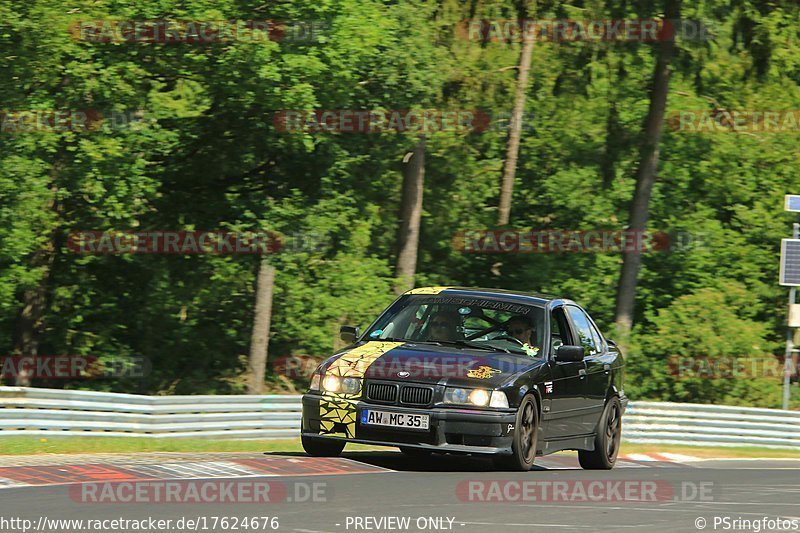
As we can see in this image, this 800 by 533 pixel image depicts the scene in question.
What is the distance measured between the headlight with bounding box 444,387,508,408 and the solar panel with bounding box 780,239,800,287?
51.4ft

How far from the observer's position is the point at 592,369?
13.6m

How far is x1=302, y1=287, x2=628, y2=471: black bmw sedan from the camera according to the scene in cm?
1136

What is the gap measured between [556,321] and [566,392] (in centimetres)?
85

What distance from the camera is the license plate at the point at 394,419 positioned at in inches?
445

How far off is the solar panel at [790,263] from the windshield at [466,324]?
14.0 meters

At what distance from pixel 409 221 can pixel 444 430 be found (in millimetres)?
23220

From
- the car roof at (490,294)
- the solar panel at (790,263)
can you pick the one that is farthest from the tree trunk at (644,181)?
the car roof at (490,294)

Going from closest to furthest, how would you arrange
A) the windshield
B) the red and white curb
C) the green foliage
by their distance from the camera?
the red and white curb < the windshield < the green foliage

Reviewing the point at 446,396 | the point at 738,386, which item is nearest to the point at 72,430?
the point at 446,396

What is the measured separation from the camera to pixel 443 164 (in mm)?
38438

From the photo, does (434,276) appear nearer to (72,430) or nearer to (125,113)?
(125,113)

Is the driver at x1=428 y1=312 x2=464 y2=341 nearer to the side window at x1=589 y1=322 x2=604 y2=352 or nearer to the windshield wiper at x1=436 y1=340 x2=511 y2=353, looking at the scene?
the windshield wiper at x1=436 y1=340 x2=511 y2=353

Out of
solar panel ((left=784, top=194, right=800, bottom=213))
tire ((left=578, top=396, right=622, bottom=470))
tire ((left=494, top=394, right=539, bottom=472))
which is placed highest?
solar panel ((left=784, top=194, right=800, bottom=213))

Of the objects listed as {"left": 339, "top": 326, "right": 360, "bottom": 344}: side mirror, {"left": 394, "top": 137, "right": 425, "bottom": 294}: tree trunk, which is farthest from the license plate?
{"left": 394, "top": 137, "right": 425, "bottom": 294}: tree trunk
